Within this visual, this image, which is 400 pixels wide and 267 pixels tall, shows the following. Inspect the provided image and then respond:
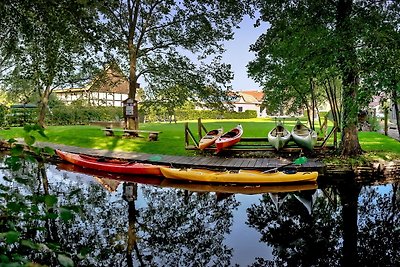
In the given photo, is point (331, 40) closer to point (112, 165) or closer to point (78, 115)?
point (112, 165)

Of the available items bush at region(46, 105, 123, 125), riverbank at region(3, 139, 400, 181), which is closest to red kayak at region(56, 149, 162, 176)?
riverbank at region(3, 139, 400, 181)

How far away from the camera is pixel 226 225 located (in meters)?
7.99

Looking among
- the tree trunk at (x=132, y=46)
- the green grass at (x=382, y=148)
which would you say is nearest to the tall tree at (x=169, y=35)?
the tree trunk at (x=132, y=46)

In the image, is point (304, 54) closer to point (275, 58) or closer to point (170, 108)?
point (275, 58)

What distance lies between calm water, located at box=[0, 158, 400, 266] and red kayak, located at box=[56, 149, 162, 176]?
761 mm


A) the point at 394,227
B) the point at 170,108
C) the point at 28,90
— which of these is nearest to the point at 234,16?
the point at 170,108

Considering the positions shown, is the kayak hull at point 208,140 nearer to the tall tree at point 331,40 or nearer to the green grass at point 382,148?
the tall tree at point 331,40

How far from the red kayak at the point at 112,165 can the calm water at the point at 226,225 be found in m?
0.76

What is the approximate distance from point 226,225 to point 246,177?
10.3 feet

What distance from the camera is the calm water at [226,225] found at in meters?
6.07

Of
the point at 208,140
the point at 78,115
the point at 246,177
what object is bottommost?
the point at 246,177

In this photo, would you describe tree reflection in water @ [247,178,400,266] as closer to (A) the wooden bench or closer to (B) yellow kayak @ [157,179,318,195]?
(B) yellow kayak @ [157,179,318,195]

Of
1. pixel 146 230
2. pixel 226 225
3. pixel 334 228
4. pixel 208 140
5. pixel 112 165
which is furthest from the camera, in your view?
pixel 208 140

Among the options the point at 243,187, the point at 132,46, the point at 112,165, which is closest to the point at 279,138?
the point at 243,187
